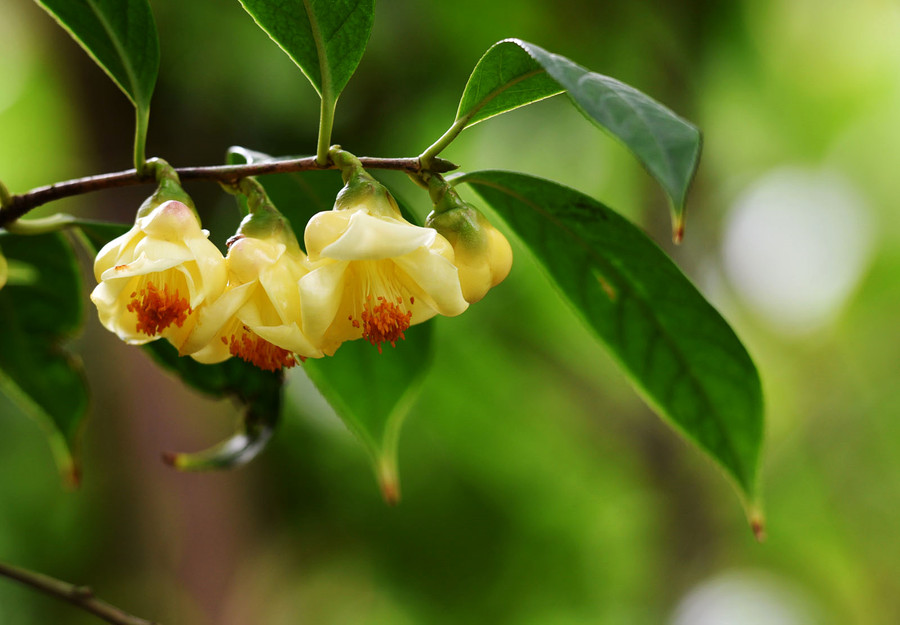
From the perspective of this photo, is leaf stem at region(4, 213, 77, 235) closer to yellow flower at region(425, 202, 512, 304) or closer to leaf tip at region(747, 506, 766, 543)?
yellow flower at region(425, 202, 512, 304)

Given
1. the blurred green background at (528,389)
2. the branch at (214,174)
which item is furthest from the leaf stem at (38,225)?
the blurred green background at (528,389)

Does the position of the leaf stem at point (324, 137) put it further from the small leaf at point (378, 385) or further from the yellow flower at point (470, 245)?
the small leaf at point (378, 385)

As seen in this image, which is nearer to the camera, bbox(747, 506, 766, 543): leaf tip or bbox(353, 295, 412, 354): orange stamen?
bbox(353, 295, 412, 354): orange stamen

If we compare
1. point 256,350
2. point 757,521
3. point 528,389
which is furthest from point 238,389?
point 528,389

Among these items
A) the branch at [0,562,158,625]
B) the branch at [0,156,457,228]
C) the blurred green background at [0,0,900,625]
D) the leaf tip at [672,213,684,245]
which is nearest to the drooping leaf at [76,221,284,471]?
the branch at [0,562,158,625]

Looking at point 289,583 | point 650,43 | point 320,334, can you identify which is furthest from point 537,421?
point 320,334

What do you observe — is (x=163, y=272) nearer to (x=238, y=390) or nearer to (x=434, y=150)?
(x=434, y=150)
